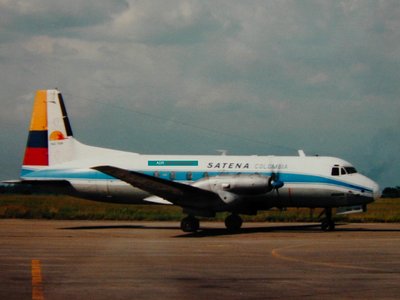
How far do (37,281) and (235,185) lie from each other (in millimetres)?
17170

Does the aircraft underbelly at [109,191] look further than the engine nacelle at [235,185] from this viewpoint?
Yes

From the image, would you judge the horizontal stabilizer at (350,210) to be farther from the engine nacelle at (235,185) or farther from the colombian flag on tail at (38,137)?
the colombian flag on tail at (38,137)

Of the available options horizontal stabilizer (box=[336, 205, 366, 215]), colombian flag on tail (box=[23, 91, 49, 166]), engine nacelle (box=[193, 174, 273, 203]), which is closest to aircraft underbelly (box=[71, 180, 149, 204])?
colombian flag on tail (box=[23, 91, 49, 166])

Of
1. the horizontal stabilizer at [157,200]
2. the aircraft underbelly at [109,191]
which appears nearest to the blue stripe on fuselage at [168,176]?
the aircraft underbelly at [109,191]

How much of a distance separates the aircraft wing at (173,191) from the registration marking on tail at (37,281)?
1146 centimetres

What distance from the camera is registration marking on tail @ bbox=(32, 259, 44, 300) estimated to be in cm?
1227

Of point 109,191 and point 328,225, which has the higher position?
point 109,191

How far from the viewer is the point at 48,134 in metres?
37.2

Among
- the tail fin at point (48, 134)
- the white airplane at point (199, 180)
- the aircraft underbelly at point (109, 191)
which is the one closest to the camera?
the white airplane at point (199, 180)

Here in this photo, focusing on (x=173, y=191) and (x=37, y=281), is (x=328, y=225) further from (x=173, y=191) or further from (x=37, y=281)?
(x=37, y=281)

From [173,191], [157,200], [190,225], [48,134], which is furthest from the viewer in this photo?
[48,134]

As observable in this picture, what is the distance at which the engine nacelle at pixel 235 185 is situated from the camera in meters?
30.4

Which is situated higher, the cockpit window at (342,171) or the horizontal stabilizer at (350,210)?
the cockpit window at (342,171)

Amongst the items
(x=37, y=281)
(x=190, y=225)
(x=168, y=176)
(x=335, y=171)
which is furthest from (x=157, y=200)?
(x=37, y=281)
